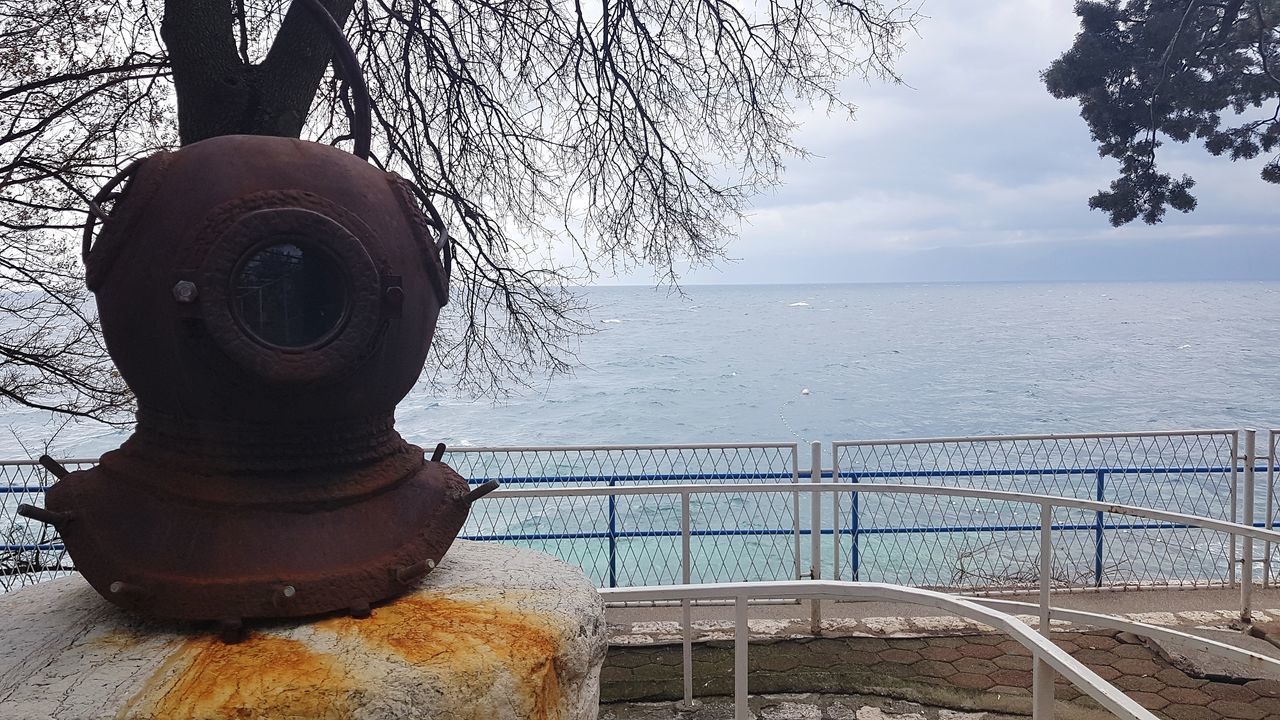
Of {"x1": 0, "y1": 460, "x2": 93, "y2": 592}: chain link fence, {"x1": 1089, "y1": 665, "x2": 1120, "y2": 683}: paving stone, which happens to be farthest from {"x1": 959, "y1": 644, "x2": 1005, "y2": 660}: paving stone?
{"x1": 0, "y1": 460, "x2": 93, "y2": 592}: chain link fence

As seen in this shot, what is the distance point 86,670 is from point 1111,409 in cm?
4484

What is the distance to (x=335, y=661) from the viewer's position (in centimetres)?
216

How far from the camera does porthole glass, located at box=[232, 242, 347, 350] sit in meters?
2.42

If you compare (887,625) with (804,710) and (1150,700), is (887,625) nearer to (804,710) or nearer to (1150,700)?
(804,710)

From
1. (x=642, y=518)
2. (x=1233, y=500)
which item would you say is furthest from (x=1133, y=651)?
(x=642, y=518)

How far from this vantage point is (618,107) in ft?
23.5

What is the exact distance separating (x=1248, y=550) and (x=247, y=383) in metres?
6.70

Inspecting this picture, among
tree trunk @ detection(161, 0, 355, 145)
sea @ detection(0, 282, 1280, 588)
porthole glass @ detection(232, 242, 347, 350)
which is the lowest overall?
sea @ detection(0, 282, 1280, 588)

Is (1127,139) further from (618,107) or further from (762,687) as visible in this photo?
(762,687)

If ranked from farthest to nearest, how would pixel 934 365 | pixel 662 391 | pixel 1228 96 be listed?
1. pixel 934 365
2. pixel 662 391
3. pixel 1228 96

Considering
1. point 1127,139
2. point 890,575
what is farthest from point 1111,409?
point 1127,139

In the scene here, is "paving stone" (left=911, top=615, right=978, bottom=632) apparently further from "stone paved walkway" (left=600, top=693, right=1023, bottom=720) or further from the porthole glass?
the porthole glass

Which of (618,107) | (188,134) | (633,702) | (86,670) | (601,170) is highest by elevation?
(618,107)

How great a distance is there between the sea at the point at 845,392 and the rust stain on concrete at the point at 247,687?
16.7 ft
